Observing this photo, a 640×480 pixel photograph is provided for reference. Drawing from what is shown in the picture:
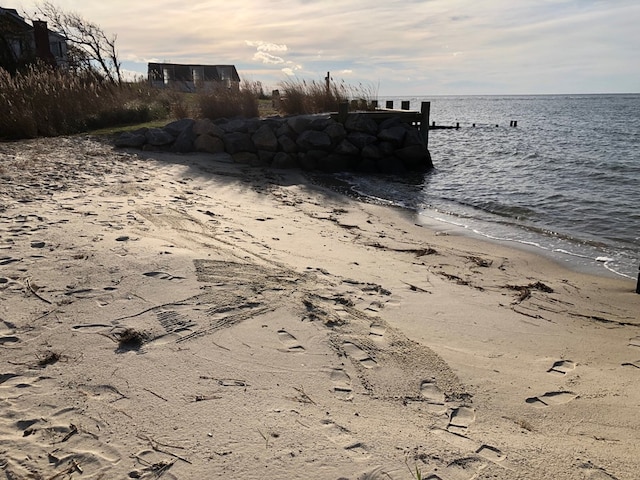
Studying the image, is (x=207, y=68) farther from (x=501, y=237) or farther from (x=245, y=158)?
(x=501, y=237)

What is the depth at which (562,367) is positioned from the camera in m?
3.44

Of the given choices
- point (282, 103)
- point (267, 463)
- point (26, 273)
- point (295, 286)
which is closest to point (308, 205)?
point (295, 286)

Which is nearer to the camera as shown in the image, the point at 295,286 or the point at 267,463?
the point at 267,463

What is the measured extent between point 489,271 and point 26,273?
5.17m

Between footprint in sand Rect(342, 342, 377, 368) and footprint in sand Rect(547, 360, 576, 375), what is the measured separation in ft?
4.31

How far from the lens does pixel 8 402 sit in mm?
2498

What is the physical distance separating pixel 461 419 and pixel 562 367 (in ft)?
4.08

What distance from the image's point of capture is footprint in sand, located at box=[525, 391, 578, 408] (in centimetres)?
291

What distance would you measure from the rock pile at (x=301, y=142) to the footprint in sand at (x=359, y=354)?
10.1 meters

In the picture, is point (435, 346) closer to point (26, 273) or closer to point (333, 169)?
point (26, 273)

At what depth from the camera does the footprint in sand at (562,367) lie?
336 centimetres

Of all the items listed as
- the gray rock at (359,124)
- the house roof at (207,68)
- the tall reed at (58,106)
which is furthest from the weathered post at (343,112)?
the house roof at (207,68)

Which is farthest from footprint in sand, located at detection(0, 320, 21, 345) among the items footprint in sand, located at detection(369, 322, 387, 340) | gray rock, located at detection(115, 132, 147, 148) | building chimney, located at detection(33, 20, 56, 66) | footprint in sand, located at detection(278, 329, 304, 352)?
building chimney, located at detection(33, 20, 56, 66)

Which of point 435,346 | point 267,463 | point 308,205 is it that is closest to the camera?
point 267,463
